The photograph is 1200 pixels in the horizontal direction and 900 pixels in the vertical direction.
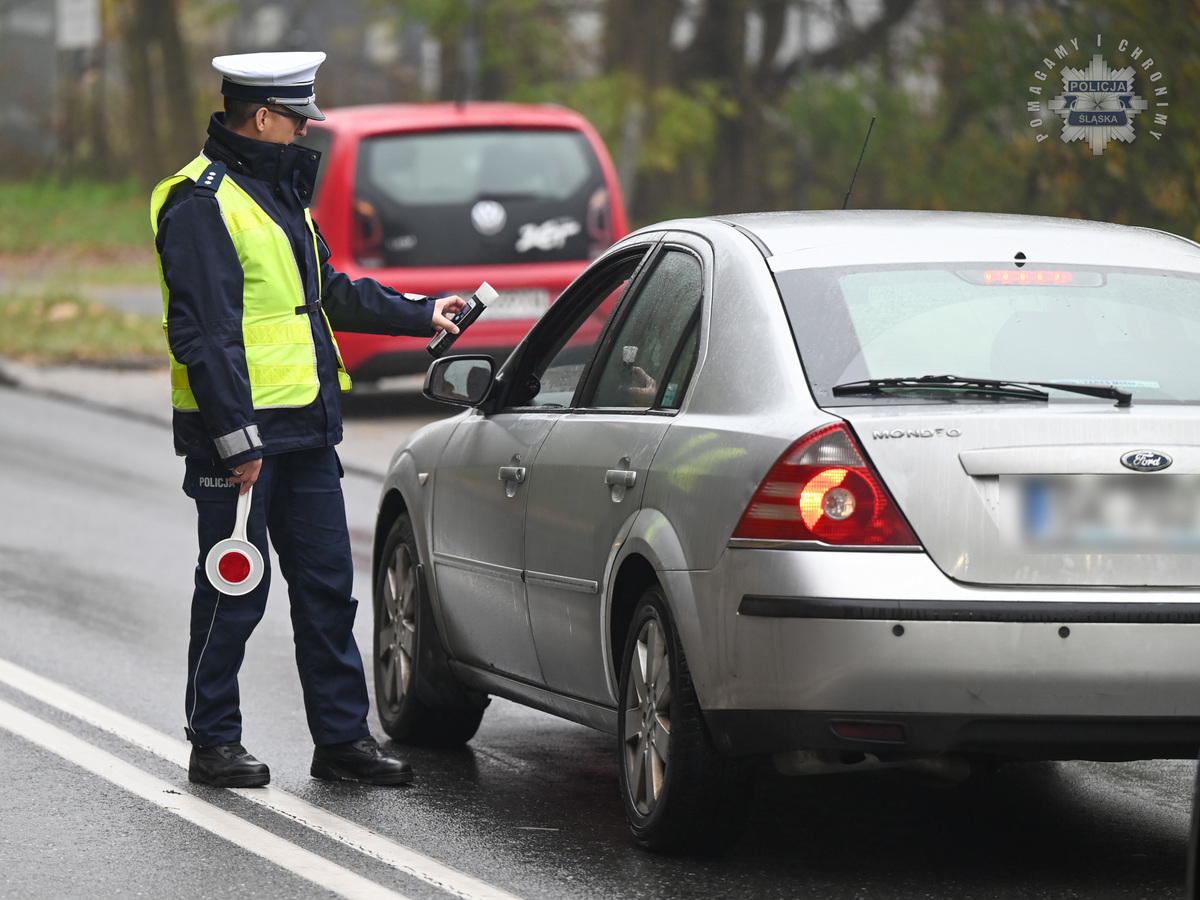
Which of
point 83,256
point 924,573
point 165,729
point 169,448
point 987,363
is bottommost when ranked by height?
point 83,256

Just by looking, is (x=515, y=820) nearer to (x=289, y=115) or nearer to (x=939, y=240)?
(x=939, y=240)

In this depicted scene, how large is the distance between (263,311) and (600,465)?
3.51 ft

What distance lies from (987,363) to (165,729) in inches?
116

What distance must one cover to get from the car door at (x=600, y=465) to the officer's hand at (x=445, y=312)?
0.60 meters

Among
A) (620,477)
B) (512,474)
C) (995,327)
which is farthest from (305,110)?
(995,327)

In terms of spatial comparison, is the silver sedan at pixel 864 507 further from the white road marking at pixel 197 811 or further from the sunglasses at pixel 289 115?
the sunglasses at pixel 289 115

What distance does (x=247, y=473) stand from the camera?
602 centimetres

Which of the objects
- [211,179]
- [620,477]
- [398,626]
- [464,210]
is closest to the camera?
[620,477]

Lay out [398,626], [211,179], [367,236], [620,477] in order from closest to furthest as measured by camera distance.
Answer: [620,477] → [211,179] → [398,626] → [367,236]

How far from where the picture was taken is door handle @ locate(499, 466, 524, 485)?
6133mm

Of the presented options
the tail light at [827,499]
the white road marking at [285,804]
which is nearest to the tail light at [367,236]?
the white road marking at [285,804]

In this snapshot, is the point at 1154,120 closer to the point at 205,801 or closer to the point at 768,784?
the point at 768,784

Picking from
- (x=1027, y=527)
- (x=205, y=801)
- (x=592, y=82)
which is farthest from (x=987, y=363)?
(x=592, y=82)

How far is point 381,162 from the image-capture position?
594 inches
